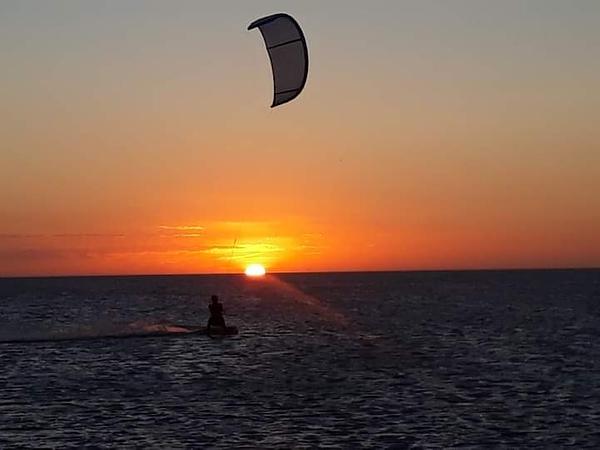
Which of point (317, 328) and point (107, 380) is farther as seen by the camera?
point (317, 328)

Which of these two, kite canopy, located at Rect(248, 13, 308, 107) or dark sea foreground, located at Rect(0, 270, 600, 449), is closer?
kite canopy, located at Rect(248, 13, 308, 107)

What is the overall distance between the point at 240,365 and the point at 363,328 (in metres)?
31.1

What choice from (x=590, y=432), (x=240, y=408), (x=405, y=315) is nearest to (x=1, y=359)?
(x=240, y=408)

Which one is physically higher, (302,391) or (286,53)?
(286,53)

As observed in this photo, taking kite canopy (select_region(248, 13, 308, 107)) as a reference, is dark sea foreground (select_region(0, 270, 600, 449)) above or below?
below

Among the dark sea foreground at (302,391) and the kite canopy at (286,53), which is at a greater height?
the kite canopy at (286,53)

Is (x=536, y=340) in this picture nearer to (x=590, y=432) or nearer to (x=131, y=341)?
(x=131, y=341)

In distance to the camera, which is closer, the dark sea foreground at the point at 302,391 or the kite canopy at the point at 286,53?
the kite canopy at the point at 286,53

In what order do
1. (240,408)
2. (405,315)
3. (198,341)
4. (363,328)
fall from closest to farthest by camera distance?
(240,408)
(198,341)
(363,328)
(405,315)

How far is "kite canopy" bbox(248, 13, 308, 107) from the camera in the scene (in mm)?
20844

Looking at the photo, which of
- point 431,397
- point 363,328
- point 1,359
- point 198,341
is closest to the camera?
point 431,397

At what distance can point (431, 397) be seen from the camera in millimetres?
33406

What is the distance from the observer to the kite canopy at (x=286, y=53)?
20.8m

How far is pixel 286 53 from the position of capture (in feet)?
70.0
